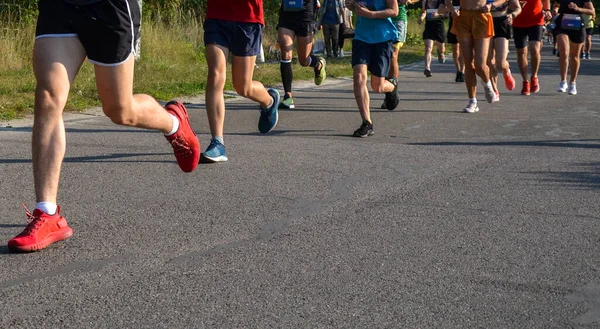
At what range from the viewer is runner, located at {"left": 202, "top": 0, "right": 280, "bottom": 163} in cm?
770

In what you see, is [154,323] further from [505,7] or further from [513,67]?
[513,67]

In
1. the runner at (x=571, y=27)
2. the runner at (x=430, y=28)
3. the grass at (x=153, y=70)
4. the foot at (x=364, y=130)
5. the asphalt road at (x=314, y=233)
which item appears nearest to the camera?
the asphalt road at (x=314, y=233)

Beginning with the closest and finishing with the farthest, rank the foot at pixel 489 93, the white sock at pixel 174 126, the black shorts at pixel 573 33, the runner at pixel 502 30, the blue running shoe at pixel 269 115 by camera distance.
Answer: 1. the white sock at pixel 174 126
2. the blue running shoe at pixel 269 115
3. the foot at pixel 489 93
4. the runner at pixel 502 30
5. the black shorts at pixel 573 33

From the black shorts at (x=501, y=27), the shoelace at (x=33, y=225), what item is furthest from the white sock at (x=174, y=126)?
the black shorts at (x=501, y=27)

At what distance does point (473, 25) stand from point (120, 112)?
24.4 feet

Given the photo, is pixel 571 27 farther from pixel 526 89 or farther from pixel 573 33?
pixel 526 89

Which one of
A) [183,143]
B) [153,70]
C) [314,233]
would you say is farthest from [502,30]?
[314,233]

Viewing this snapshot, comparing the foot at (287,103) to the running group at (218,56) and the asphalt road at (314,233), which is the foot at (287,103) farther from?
the asphalt road at (314,233)

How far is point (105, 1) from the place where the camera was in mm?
5113

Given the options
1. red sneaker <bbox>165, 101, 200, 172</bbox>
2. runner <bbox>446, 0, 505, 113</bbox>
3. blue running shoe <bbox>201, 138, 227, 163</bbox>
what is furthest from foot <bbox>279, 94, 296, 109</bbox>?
red sneaker <bbox>165, 101, 200, 172</bbox>

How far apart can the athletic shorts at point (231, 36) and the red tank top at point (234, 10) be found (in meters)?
0.04

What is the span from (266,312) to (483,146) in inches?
210

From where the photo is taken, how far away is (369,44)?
9758 millimetres

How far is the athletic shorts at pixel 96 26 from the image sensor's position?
16.6 feet
